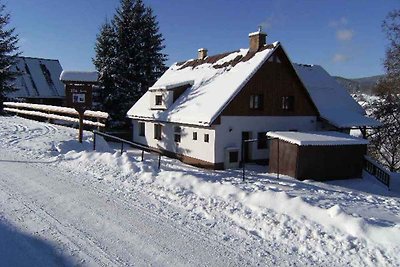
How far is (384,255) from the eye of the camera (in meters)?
6.22

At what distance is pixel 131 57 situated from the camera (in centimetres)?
3262

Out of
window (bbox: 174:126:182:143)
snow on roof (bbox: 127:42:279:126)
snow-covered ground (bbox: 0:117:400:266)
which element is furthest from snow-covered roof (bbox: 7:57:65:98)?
snow-covered ground (bbox: 0:117:400:266)

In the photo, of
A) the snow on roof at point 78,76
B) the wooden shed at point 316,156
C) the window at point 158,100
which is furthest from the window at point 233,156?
the snow on roof at point 78,76

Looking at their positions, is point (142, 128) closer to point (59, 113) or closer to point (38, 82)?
point (59, 113)

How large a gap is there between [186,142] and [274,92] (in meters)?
6.28

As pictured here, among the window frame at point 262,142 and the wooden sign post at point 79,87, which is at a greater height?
the wooden sign post at point 79,87

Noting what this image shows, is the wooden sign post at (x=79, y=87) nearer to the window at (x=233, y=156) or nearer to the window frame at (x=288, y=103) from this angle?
the window at (x=233, y=156)

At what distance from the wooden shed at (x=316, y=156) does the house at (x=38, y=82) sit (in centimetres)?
2752

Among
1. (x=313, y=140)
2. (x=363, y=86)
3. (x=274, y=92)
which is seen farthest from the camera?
(x=363, y=86)

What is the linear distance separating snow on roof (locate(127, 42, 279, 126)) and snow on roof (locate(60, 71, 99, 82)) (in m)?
6.43

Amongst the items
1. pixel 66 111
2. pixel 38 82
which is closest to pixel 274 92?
pixel 66 111

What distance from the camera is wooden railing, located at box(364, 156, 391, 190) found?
21.0 meters

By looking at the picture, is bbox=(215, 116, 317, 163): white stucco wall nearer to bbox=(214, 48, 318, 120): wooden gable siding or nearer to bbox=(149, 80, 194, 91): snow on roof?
bbox=(214, 48, 318, 120): wooden gable siding

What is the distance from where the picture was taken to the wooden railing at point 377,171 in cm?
2095
